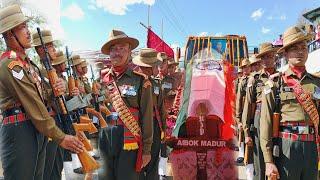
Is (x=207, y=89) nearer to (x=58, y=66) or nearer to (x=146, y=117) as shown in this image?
(x=146, y=117)

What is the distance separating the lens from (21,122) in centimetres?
396

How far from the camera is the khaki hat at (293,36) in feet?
14.4

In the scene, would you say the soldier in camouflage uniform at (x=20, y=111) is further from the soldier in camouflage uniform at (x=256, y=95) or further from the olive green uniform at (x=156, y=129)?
the soldier in camouflage uniform at (x=256, y=95)

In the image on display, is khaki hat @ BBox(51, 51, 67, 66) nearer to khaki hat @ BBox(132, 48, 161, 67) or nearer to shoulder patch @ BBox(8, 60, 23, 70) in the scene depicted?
khaki hat @ BBox(132, 48, 161, 67)

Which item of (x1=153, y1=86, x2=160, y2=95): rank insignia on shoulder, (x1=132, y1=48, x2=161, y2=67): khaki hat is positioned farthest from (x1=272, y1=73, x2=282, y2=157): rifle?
(x1=132, y1=48, x2=161, y2=67): khaki hat

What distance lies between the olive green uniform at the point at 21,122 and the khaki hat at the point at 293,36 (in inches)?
94.3

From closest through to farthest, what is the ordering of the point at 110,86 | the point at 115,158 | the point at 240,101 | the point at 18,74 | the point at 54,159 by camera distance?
the point at 18,74 → the point at 115,158 → the point at 110,86 → the point at 54,159 → the point at 240,101

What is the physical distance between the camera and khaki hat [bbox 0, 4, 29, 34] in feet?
13.0

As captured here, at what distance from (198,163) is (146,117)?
1092mm

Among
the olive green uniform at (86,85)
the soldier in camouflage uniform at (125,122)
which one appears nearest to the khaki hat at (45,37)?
the soldier in camouflage uniform at (125,122)

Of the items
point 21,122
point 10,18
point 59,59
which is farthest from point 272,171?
point 59,59

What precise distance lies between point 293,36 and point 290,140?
1.04m

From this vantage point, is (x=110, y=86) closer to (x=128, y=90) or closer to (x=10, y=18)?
(x=128, y=90)

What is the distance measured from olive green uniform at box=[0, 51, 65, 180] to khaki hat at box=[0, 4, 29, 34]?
0.90 ft
